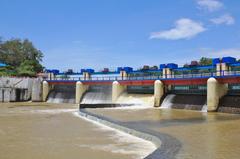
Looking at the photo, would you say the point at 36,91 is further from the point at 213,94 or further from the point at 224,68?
the point at 213,94

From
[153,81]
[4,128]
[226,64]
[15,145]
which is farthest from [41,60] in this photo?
[15,145]

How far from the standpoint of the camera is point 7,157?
11805 millimetres

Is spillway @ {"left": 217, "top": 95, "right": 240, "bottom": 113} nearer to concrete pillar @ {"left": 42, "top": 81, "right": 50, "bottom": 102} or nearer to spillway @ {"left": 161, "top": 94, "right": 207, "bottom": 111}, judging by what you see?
spillway @ {"left": 161, "top": 94, "right": 207, "bottom": 111}

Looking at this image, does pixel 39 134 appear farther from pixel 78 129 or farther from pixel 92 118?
pixel 92 118

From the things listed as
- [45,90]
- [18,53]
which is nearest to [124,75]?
[45,90]

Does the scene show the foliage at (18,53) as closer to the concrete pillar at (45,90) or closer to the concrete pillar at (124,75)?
the concrete pillar at (45,90)

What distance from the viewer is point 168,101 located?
36.0 meters

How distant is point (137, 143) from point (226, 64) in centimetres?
1977

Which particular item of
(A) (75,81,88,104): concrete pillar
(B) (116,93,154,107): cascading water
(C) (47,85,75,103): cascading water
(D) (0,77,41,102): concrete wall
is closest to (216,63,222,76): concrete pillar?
(B) (116,93,154,107): cascading water

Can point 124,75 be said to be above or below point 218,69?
below

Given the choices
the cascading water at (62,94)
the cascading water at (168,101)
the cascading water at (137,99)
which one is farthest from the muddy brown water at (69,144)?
the cascading water at (62,94)

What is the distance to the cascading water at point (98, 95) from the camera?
46000 millimetres

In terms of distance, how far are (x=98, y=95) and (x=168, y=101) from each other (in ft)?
46.6

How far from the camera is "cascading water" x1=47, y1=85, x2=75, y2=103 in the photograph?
2046 inches
